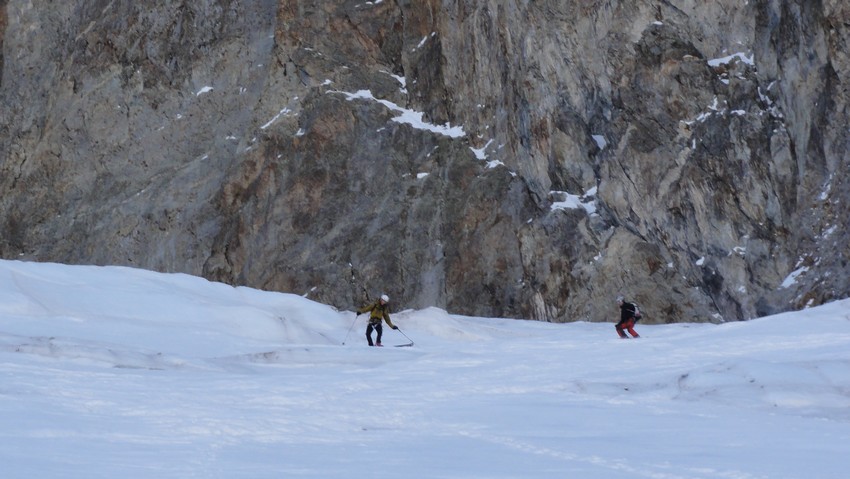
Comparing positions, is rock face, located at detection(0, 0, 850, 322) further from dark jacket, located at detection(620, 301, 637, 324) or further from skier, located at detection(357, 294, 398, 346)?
skier, located at detection(357, 294, 398, 346)

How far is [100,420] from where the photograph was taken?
855 centimetres

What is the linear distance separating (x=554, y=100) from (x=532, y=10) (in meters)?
3.77

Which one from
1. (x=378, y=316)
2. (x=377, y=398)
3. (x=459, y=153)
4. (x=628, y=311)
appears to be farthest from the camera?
(x=459, y=153)

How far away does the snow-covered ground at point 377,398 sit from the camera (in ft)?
23.0

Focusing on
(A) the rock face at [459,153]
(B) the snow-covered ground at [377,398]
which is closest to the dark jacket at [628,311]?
(B) the snow-covered ground at [377,398]

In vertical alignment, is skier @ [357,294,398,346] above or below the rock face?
below

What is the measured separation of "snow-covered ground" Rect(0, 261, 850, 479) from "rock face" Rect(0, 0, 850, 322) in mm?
12876

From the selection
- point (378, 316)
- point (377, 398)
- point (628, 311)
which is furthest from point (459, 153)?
point (377, 398)

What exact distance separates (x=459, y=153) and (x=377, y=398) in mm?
25102

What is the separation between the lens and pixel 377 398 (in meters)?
11.0

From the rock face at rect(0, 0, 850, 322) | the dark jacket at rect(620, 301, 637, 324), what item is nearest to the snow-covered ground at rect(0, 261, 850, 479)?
the dark jacket at rect(620, 301, 637, 324)

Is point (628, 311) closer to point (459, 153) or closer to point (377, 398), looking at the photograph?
point (377, 398)

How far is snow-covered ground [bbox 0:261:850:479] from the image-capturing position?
702 centimetres

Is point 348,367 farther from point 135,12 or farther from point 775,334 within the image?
point 135,12
